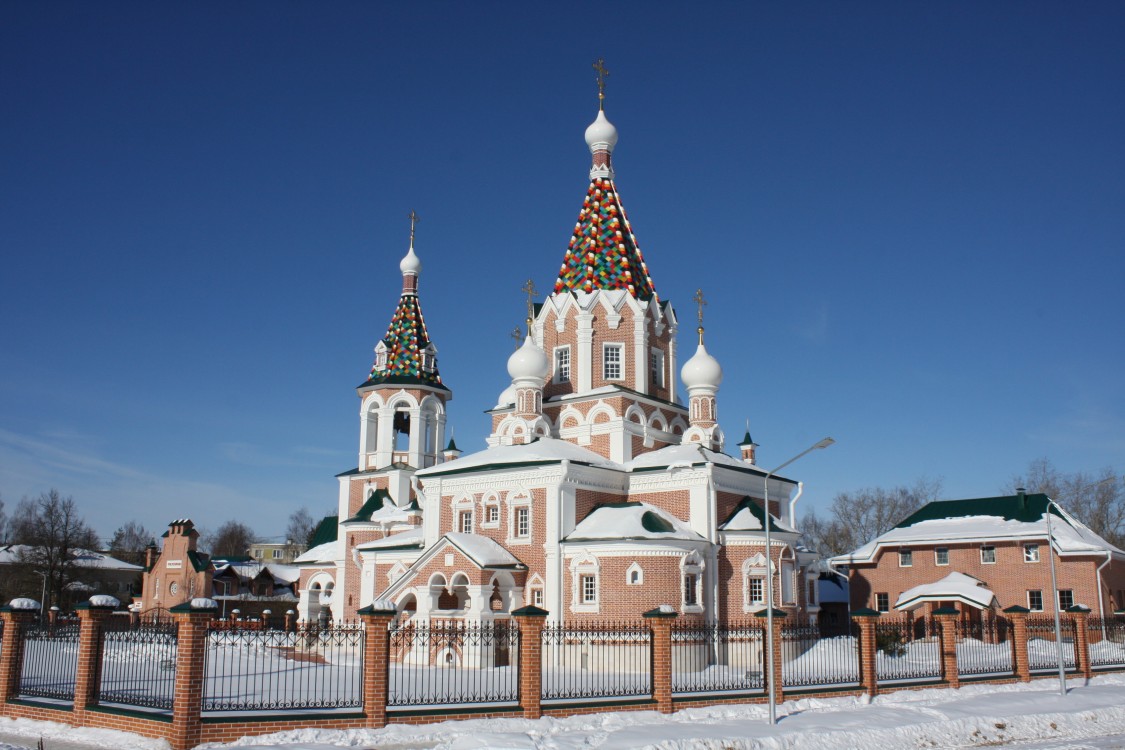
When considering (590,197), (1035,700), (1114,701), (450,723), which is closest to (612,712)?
(450,723)

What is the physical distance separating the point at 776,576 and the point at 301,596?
738 inches

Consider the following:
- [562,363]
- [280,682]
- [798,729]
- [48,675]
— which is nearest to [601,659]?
[280,682]

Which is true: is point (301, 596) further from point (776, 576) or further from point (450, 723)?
point (450, 723)

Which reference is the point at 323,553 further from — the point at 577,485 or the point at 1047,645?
the point at 1047,645

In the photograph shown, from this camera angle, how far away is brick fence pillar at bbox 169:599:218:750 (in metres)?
12.5

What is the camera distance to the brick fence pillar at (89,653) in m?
14.0

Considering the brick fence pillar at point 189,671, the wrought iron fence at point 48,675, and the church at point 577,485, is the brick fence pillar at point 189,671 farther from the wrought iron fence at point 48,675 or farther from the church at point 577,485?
the church at point 577,485

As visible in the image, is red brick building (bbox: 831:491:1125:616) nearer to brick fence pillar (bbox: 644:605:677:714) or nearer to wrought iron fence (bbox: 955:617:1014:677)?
wrought iron fence (bbox: 955:617:1014:677)

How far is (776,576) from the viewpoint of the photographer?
85.7 ft

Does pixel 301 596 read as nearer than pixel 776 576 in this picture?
No

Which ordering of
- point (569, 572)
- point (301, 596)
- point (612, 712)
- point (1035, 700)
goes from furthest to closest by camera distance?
point (301, 596)
point (569, 572)
point (1035, 700)
point (612, 712)

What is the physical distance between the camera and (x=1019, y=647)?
21.1 meters

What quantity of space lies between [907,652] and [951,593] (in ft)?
19.2

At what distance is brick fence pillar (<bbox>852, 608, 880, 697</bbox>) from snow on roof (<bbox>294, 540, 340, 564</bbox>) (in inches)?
853
